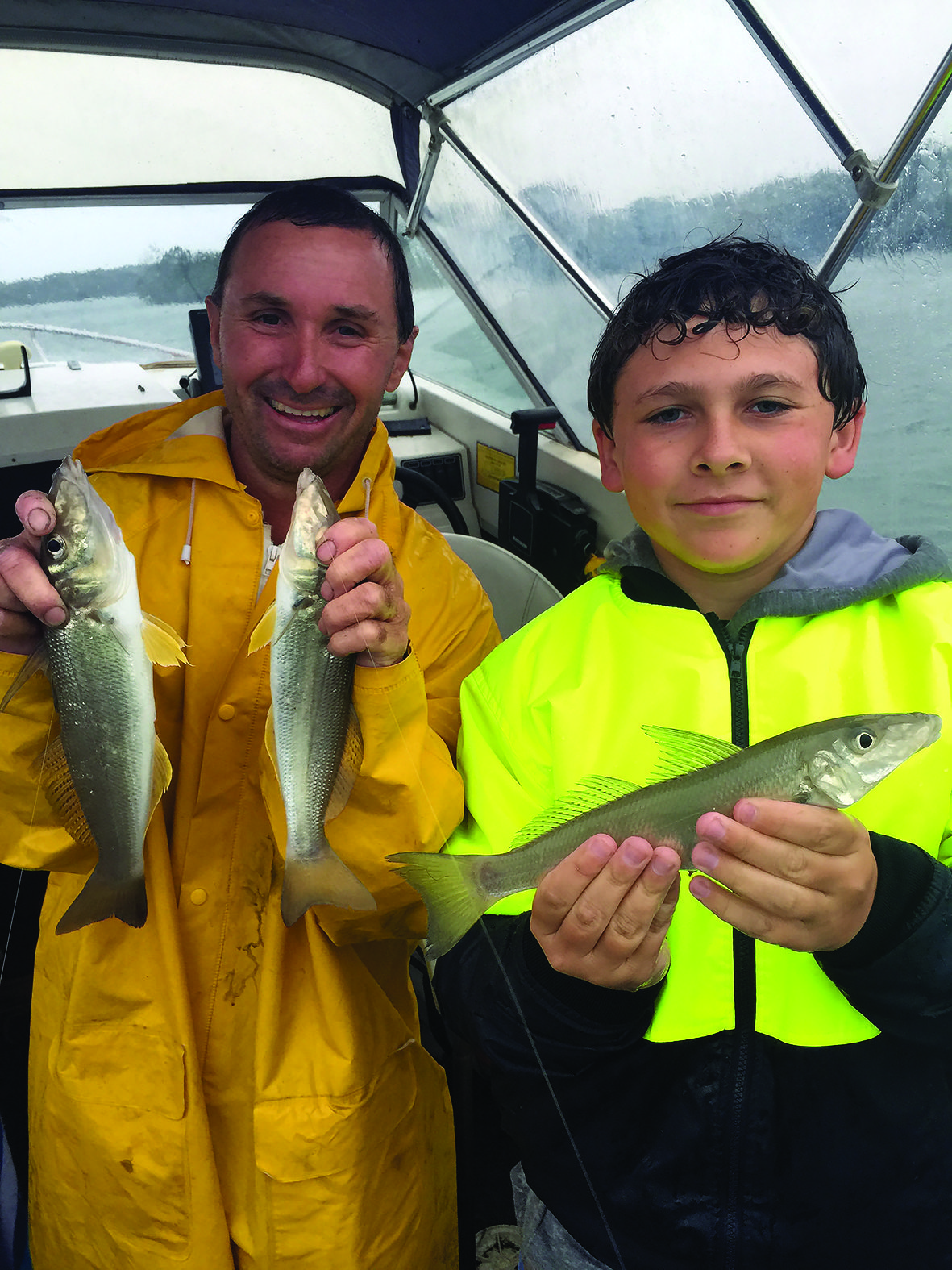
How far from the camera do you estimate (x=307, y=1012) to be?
170 centimetres

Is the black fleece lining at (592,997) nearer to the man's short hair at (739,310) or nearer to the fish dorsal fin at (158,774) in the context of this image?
the fish dorsal fin at (158,774)

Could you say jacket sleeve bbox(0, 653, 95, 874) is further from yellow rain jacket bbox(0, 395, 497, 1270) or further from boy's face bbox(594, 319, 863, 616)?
boy's face bbox(594, 319, 863, 616)

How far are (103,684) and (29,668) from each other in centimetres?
12

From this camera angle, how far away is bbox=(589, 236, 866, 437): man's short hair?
146 centimetres

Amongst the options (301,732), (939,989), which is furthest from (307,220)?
(939,989)

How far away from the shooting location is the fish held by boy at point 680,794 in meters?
Result: 1.00

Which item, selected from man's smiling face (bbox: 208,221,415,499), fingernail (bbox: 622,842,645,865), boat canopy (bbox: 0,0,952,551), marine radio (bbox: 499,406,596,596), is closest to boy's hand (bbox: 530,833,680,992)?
fingernail (bbox: 622,842,645,865)

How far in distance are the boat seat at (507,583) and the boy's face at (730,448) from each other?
1.10 meters

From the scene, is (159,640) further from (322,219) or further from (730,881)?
(322,219)

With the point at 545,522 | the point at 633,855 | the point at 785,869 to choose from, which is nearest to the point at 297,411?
the point at 633,855

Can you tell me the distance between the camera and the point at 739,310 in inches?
57.4

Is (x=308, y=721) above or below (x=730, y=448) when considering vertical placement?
below

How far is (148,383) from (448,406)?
1.76m

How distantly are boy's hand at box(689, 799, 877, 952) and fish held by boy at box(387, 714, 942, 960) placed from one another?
2.0 inches
